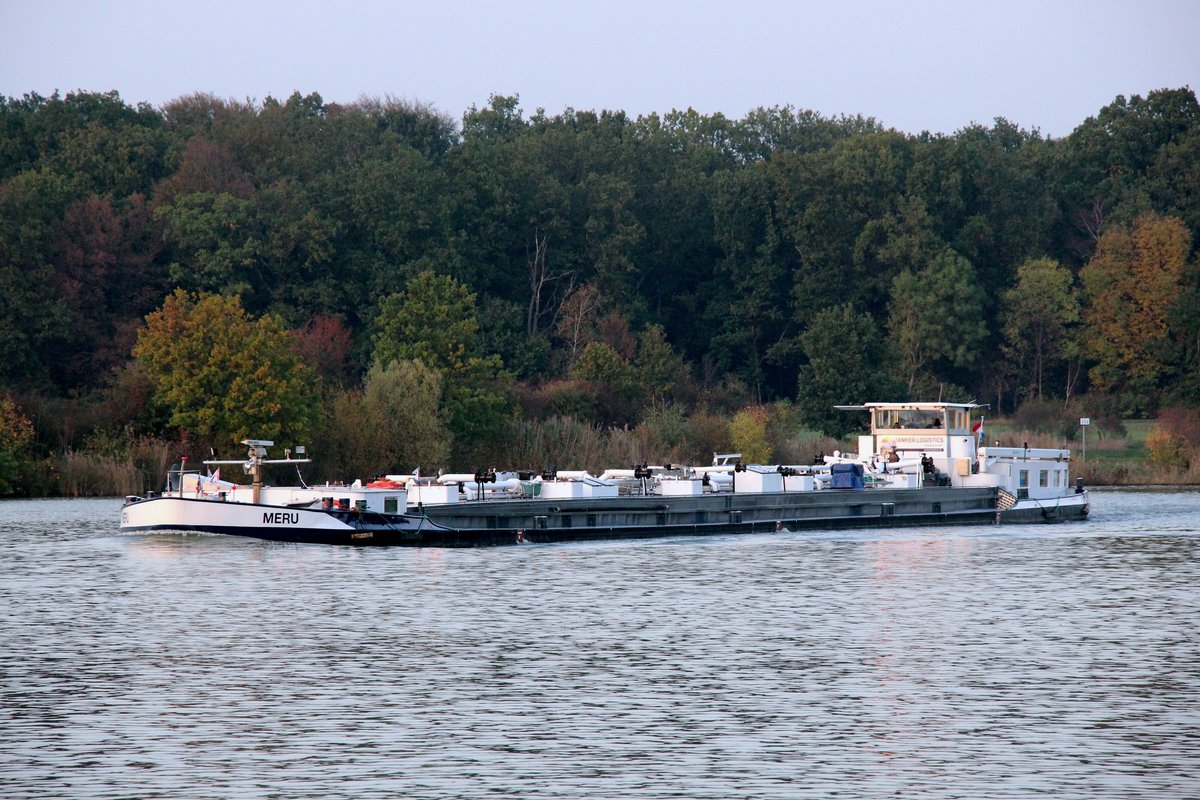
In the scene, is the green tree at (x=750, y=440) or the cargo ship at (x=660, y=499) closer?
the cargo ship at (x=660, y=499)

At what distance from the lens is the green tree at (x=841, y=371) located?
113 meters

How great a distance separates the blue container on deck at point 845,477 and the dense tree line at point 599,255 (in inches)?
1069

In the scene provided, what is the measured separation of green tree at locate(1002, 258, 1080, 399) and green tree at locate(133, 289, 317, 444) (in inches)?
2466

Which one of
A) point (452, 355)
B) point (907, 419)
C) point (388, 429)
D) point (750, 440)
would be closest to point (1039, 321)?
point (750, 440)

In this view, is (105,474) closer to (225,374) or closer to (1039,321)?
(225,374)

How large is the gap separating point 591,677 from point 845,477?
3681 centimetres

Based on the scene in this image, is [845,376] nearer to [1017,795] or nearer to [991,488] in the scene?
[991,488]

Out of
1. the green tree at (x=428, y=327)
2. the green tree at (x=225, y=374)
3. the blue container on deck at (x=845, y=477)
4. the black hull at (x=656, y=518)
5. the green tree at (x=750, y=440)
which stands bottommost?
the black hull at (x=656, y=518)

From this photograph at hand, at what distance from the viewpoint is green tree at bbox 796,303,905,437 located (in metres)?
113

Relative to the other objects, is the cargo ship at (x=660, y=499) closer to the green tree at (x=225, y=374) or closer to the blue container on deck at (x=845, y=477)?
the blue container on deck at (x=845, y=477)

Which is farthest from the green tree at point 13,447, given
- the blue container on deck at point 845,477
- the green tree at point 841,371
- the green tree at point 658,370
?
the green tree at point 841,371

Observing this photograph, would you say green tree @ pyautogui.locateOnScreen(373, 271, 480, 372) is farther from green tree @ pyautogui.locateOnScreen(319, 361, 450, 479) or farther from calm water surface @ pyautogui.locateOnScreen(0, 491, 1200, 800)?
calm water surface @ pyautogui.locateOnScreen(0, 491, 1200, 800)

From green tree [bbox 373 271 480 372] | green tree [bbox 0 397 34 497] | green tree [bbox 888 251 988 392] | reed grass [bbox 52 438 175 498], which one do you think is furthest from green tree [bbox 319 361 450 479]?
green tree [bbox 888 251 988 392]

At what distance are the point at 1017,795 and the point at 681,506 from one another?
3870cm
